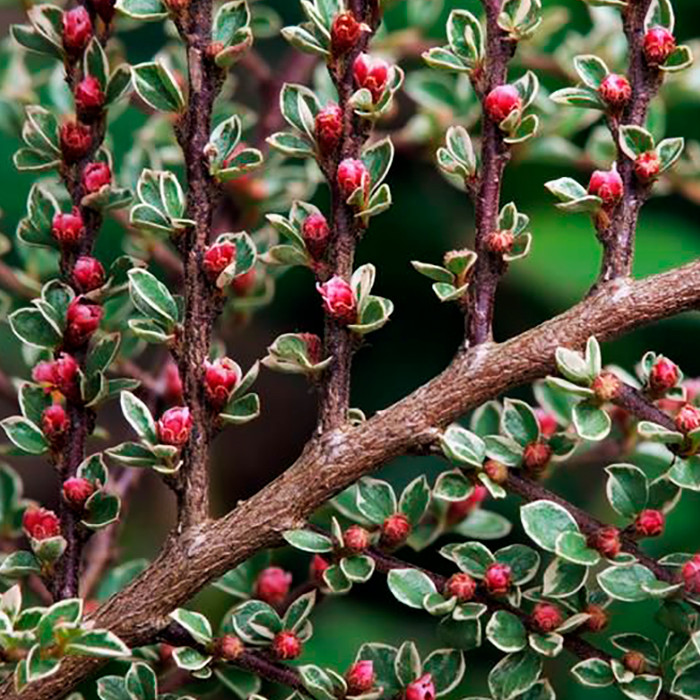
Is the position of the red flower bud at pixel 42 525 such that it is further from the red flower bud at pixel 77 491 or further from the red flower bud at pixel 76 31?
the red flower bud at pixel 76 31

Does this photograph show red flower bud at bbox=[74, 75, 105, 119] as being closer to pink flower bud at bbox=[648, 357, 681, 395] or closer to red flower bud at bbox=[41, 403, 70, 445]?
red flower bud at bbox=[41, 403, 70, 445]

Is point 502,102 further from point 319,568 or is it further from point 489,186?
point 319,568

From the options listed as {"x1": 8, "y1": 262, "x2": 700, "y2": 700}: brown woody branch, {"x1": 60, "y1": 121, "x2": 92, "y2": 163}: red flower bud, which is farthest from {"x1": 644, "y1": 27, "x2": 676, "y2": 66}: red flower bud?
{"x1": 60, "y1": 121, "x2": 92, "y2": 163}: red flower bud

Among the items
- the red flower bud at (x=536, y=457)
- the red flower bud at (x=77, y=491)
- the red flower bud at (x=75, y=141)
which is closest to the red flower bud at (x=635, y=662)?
the red flower bud at (x=536, y=457)

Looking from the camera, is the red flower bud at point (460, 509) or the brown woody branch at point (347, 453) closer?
the brown woody branch at point (347, 453)

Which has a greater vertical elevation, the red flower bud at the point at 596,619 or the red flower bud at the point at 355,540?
the red flower bud at the point at 355,540

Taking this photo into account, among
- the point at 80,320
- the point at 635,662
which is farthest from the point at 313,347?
the point at 635,662
